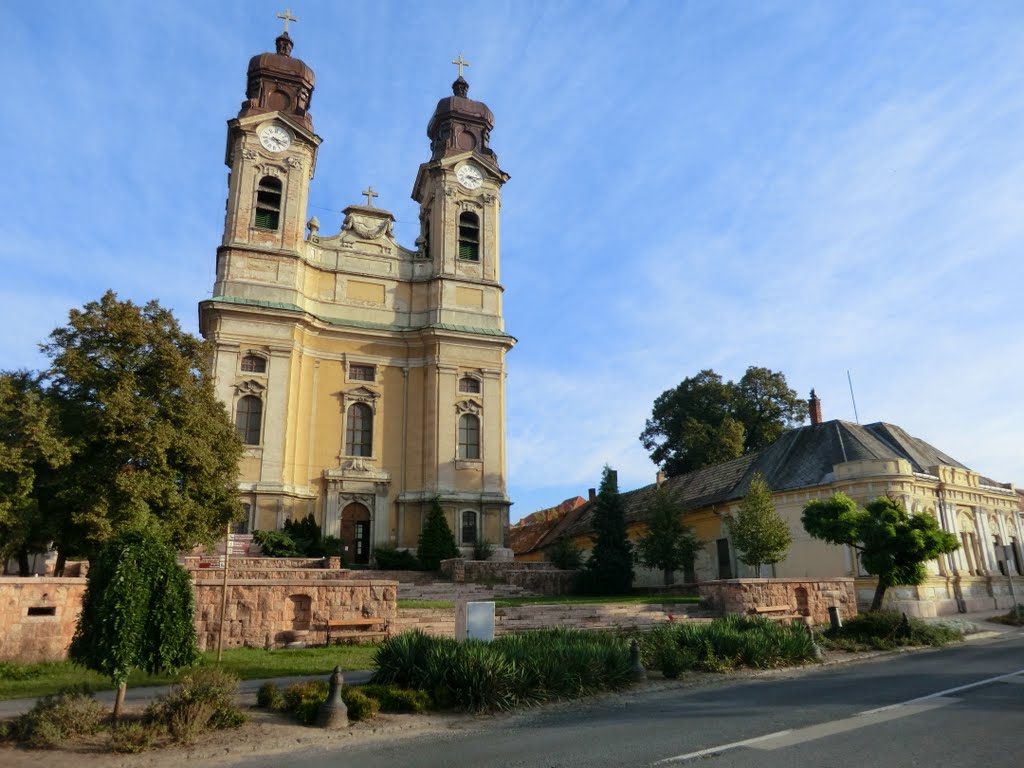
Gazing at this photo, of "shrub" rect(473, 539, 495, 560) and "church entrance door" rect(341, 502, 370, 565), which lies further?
"church entrance door" rect(341, 502, 370, 565)

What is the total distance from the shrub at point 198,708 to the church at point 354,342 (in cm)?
2121

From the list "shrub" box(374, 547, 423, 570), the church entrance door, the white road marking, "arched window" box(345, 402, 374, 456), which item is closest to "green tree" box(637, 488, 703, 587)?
"shrub" box(374, 547, 423, 570)

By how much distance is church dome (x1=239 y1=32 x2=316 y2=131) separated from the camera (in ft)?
123

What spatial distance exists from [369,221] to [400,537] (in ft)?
53.7

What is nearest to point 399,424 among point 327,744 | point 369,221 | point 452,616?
point 369,221

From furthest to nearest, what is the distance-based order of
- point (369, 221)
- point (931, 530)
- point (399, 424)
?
point (369, 221), point (399, 424), point (931, 530)

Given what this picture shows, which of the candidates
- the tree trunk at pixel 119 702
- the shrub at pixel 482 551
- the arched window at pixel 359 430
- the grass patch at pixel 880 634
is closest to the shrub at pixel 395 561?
the shrub at pixel 482 551

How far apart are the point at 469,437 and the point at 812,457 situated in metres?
15.1

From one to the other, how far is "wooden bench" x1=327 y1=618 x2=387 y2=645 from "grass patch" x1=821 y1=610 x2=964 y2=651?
10.4 m

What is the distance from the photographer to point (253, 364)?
→ 107ft

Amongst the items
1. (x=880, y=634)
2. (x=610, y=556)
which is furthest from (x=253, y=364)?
(x=880, y=634)

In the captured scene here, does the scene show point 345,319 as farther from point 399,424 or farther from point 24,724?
point 24,724

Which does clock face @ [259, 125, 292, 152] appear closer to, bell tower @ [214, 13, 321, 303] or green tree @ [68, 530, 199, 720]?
bell tower @ [214, 13, 321, 303]

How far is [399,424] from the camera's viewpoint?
35156 millimetres
